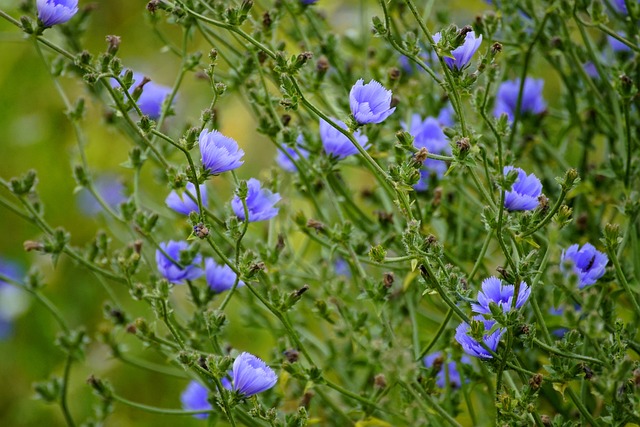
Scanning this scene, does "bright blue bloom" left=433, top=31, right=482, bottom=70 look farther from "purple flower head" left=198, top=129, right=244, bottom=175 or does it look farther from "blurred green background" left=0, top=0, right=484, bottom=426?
"blurred green background" left=0, top=0, right=484, bottom=426

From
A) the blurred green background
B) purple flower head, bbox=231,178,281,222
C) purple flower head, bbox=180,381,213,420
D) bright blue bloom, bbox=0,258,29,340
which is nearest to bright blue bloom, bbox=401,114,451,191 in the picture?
purple flower head, bbox=231,178,281,222

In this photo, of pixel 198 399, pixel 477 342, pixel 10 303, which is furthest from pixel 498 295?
pixel 10 303

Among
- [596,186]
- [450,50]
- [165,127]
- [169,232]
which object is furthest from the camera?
[169,232]

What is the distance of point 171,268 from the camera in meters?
1.01

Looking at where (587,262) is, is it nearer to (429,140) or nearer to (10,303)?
(429,140)

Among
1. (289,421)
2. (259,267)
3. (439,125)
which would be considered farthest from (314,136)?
(289,421)

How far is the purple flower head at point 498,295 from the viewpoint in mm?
783

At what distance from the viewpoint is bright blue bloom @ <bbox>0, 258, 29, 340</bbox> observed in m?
1.99

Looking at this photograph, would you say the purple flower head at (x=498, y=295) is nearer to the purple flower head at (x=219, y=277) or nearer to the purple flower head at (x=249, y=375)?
the purple flower head at (x=249, y=375)

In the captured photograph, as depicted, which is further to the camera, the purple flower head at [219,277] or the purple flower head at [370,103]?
the purple flower head at [219,277]

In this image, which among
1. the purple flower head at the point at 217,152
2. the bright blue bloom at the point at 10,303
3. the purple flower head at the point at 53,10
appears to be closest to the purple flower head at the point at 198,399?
the purple flower head at the point at 217,152

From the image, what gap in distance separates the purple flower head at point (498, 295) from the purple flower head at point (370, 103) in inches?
7.9

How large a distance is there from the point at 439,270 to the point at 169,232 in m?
0.75

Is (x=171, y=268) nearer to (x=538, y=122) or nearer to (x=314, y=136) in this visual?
(x=314, y=136)
